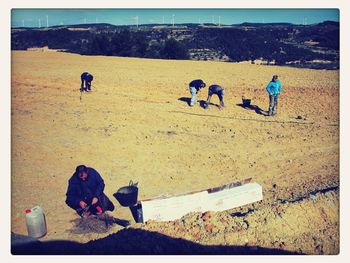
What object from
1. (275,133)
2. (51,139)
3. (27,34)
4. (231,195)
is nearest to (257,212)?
(231,195)

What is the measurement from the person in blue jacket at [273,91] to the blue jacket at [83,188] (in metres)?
3.70

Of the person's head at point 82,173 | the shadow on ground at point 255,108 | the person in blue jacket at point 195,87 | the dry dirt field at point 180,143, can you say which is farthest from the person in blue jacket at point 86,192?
the shadow on ground at point 255,108

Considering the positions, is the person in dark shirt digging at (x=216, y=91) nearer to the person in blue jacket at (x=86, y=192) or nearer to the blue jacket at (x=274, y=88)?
the blue jacket at (x=274, y=88)

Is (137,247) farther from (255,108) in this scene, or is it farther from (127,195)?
(255,108)

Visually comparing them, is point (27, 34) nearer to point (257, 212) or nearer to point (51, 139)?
point (51, 139)

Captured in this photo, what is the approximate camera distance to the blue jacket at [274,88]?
7625 mm

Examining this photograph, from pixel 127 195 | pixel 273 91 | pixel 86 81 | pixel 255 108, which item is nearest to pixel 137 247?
pixel 127 195

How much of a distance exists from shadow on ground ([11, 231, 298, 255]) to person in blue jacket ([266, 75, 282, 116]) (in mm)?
2995

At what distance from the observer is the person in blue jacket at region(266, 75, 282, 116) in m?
7.63

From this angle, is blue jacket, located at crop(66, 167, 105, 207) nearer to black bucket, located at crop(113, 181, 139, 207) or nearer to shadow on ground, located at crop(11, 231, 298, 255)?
black bucket, located at crop(113, 181, 139, 207)

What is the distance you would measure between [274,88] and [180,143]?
206 cm

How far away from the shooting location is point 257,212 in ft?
19.7

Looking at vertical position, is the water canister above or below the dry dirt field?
below

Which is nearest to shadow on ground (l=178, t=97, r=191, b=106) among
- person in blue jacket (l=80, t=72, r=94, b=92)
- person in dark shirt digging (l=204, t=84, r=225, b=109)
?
person in dark shirt digging (l=204, t=84, r=225, b=109)
